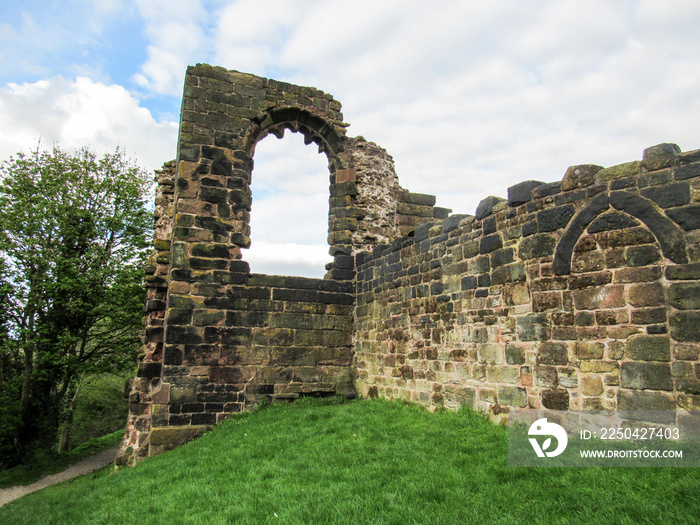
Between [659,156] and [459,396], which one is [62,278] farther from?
[659,156]

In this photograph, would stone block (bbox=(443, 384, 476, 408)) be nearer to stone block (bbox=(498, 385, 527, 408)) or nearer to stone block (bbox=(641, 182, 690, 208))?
stone block (bbox=(498, 385, 527, 408))

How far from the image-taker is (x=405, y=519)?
149 inches

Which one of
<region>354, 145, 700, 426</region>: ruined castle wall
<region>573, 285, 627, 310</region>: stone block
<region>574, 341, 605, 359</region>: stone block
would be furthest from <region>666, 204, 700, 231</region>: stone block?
<region>574, 341, 605, 359</region>: stone block

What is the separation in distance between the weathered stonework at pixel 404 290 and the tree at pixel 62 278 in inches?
341

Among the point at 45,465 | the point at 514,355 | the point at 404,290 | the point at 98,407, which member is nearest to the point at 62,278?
the point at 45,465

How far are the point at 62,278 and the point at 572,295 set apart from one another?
1694 cm

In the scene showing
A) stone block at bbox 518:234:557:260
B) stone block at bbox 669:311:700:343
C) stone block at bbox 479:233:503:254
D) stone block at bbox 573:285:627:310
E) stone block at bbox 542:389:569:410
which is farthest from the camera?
stone block at bbox 479:233:503:254

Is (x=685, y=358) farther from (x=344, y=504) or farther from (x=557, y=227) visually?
(x=344, y=504)

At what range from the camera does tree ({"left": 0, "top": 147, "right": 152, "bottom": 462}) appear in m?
17.1

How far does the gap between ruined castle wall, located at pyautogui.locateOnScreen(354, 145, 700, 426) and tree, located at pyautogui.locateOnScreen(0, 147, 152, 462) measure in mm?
13903

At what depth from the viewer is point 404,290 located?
8.90m

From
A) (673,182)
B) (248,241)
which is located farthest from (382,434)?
(248,241)

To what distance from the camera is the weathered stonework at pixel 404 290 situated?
4887mm

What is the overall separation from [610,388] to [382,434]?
2.84 metres
